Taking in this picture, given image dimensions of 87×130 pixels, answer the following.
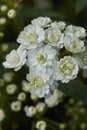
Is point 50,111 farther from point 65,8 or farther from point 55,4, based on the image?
point 55,4

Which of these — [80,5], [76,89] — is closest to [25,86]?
[76,89]

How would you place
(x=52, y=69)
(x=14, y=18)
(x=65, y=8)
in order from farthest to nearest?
(x=65, y=8)
(x=14, y=18)
(x=52, y=69)

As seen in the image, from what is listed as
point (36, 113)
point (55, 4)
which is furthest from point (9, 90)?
point (55, 4)

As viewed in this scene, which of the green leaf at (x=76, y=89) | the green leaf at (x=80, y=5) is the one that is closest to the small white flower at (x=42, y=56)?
the green leaf at (x=76, y=89)

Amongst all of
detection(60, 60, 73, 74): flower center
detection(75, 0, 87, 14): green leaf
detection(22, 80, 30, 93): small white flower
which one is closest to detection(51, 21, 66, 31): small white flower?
detection(60, 60, 73, 74): flower center

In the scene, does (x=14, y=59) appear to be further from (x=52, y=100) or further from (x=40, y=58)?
(x=52, y=100)

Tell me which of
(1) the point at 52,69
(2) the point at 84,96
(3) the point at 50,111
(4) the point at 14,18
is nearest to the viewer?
(1) the point at 52,69

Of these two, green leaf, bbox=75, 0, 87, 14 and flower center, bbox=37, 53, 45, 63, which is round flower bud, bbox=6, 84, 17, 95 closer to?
flower center, bbox=37, 53, 45, 63
